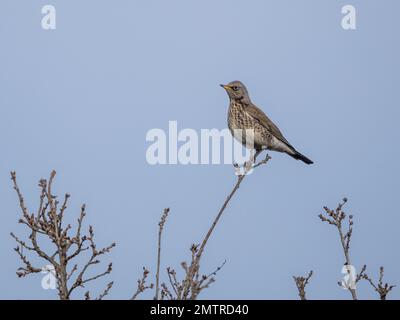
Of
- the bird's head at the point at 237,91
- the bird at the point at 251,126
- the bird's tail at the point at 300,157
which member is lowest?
the bird's tail at the point at 300,157

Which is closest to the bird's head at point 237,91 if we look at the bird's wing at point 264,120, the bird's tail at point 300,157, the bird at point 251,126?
the bird at point 251,126

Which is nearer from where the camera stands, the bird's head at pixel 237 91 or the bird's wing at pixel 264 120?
the bird's wing at pixel 264 120

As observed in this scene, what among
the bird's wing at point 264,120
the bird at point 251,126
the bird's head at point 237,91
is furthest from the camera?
the bird's head at point 237,91

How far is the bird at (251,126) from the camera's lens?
12727mm

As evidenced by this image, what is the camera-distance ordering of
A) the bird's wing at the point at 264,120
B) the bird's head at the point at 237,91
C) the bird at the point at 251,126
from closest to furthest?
the bird at the point at 251,126, the bird's wing at the point at 264,120, the bird's head at the point at 237,91

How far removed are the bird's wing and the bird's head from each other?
211mm

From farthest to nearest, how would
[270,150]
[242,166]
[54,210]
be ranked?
1. [270,150]
2. [242,166]
3. [54,210]

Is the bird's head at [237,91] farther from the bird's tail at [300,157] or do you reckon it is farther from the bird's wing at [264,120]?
the bird's tail at [300,157]
